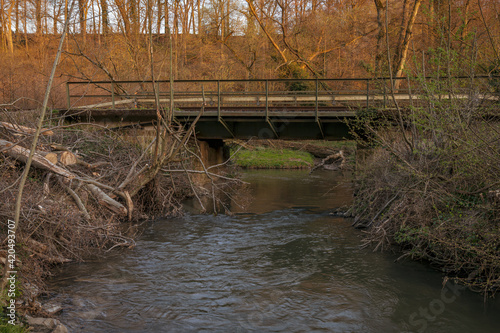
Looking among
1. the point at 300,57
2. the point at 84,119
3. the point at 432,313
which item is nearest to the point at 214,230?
the point at 432,313

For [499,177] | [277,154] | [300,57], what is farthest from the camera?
[300,57]

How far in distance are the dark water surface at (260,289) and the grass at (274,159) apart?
48.4 feet

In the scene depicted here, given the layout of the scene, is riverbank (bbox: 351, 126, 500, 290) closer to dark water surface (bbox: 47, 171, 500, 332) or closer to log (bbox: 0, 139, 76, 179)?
dark water surface (bbox: 47, 171, 500, 332)

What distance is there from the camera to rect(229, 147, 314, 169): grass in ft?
90.0

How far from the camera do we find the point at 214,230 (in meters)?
12.7

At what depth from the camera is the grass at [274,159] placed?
90.0 feet

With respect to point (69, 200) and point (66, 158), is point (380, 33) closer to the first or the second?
point (66, 158)

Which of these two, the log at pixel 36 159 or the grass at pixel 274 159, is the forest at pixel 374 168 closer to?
the log at pixel 36 159

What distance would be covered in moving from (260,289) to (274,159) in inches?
784

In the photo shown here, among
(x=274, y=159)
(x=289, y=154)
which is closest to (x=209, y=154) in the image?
(x=274, y=159)

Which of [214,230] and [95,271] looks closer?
[95,271]

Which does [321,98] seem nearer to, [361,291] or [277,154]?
[361,291]

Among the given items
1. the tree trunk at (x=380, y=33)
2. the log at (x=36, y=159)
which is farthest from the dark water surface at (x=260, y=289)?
the tree trunk at (x=380, y=33)

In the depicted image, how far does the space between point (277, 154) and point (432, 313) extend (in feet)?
72.2
